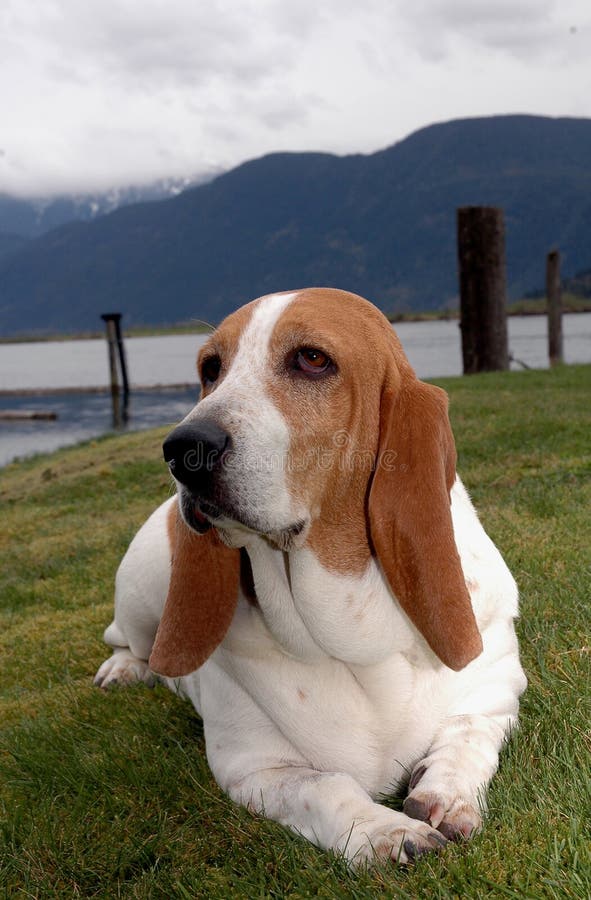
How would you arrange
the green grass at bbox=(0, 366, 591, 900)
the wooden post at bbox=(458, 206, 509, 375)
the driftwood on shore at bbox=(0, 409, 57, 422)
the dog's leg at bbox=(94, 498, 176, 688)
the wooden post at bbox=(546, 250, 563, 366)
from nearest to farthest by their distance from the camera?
the green grass at bbox=(0, 366, 591, 900), the dog's leg at bbox=(94, 498, 176, 688), the wooden post at bbox=(458, 206, 509, 375), the wooden post at bbox=(546, 250, 563, 366), the driftwood on shore at bbox=(0, 409, 57, 422)

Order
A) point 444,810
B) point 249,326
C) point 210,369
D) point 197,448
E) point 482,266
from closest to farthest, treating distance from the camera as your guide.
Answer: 1. point 197,448
2. point 444,810
3. point 249,326
4. point 210,369
5. point 482,266

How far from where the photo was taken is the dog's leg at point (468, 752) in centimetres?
258

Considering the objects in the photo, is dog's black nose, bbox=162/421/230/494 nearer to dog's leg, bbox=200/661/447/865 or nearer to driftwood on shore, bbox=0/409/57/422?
dog's leg, bbox=200/661/447/865

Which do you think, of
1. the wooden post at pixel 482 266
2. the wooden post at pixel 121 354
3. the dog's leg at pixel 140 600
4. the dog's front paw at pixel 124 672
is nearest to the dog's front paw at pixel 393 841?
the dog's leg at pixel 140 600

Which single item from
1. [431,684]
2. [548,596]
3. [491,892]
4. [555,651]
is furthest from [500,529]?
[491,892]

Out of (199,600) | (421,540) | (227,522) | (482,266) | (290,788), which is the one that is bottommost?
(290,788)

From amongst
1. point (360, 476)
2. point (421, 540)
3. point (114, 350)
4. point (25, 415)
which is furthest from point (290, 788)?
point (114, 350)

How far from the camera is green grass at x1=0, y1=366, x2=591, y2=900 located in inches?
95.3

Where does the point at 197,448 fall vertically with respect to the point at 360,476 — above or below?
above

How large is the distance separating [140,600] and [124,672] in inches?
19.1

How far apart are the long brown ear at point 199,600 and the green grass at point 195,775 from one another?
20.9 inches

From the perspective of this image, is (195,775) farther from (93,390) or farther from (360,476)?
(93,390)

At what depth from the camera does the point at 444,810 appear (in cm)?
257

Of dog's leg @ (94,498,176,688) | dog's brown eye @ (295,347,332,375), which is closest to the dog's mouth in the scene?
dog's brown eye @ (295,347,332,375)
